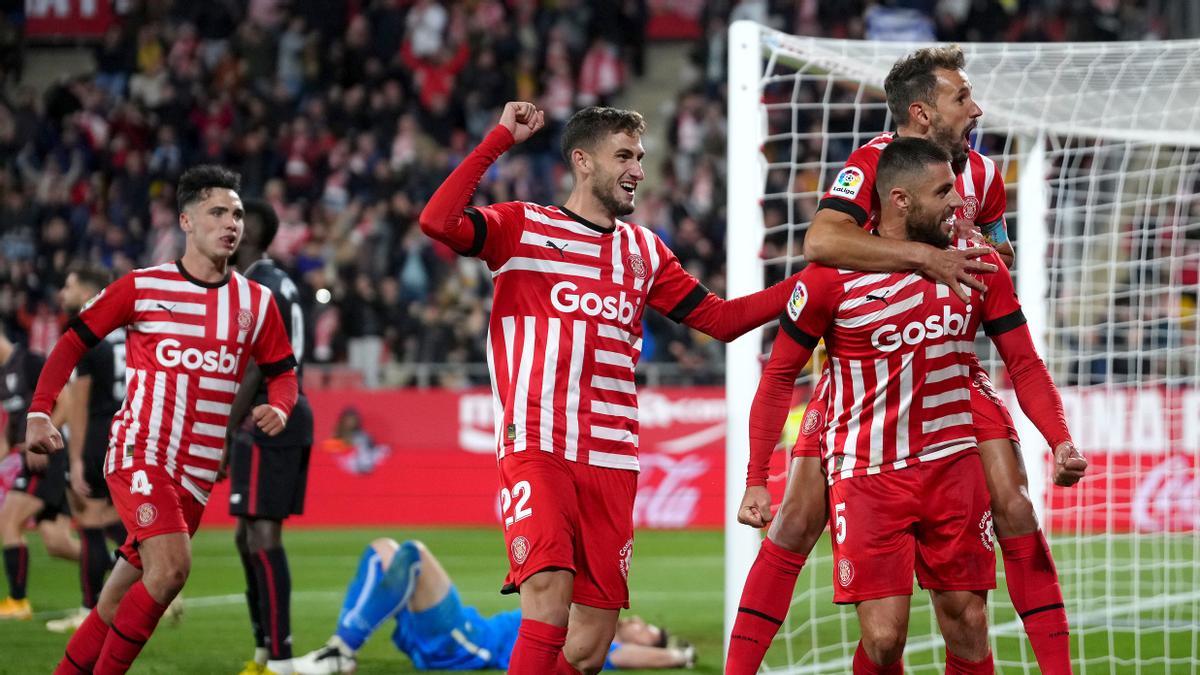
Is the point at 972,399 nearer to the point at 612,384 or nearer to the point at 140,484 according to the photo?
the point at 612,384

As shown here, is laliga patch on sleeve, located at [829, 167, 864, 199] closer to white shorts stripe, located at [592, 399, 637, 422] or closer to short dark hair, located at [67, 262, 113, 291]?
white shorts stripe, located at [592, 399, 637, 422]

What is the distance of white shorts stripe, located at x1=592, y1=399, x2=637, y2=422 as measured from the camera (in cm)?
494

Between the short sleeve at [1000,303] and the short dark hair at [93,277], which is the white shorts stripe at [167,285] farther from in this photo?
the short sleeve at [1000,303]

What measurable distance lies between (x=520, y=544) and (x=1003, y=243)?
6.27 ft

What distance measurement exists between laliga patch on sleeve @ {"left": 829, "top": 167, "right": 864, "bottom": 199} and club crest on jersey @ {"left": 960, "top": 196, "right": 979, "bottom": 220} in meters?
0.42

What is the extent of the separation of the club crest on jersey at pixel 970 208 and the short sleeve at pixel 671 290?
0.93 meters

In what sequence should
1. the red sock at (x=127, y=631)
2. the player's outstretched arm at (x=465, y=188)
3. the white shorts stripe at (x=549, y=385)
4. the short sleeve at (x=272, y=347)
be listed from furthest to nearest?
the short sleeve at (x=272, y=347), the red sock at (x=127, y=631), the white shorts stripe at (x=549, y=385), the player's outstretched arm at (x=465, y=188)

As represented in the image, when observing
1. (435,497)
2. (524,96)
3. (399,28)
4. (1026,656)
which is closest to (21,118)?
(399,28)

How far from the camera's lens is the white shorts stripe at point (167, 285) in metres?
5.87

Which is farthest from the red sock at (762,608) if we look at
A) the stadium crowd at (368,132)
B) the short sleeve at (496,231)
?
the stadium crowd at (368,132)

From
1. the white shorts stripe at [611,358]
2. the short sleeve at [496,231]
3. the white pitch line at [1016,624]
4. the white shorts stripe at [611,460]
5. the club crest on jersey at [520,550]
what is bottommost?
the white pitch line at [1016,624]

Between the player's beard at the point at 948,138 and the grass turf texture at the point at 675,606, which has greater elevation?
the player's beard at the point at 948,138

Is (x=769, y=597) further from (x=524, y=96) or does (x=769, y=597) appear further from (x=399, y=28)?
(x=399, y=28)

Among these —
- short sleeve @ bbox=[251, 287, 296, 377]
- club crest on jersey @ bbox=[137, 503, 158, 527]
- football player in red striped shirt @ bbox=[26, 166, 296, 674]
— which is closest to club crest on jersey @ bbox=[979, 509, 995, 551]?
football player in red striped shirt @ bbox=[26, 166, 296, 674]
